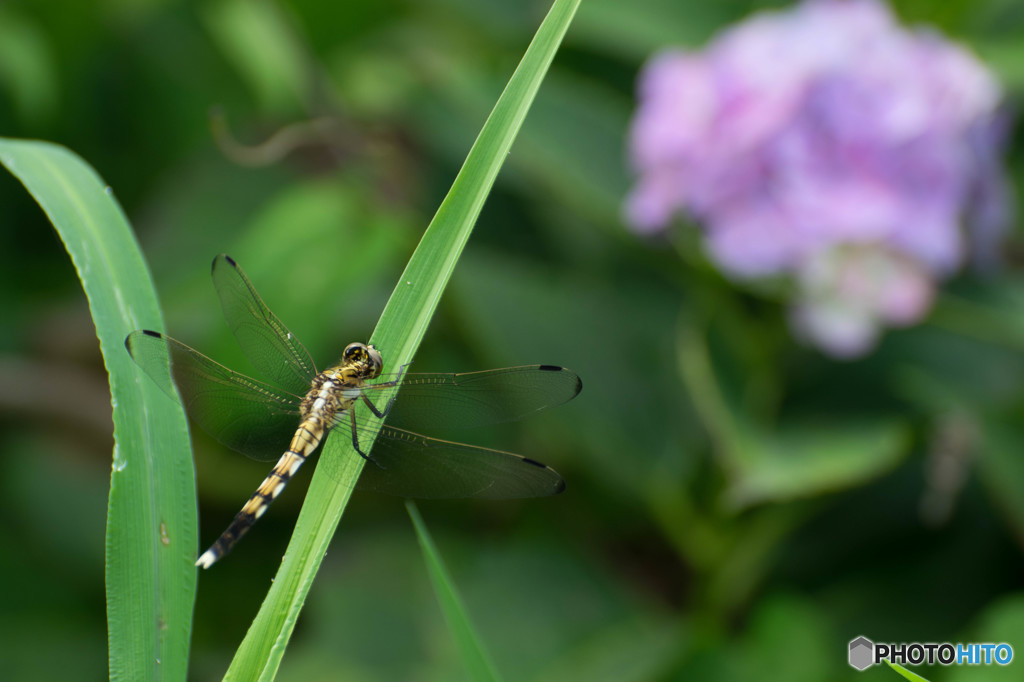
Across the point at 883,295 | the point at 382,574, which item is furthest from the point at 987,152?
the point at 382,574

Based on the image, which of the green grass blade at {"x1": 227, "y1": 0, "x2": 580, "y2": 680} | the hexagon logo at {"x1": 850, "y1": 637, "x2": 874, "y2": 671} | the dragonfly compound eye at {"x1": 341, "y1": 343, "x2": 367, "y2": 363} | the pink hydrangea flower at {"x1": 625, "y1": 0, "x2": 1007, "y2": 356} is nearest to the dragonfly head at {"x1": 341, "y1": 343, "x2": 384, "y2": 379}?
the dragonfly compound eye at {"x1": 341, "y1": 343, "x2": 367, "y2": 363}

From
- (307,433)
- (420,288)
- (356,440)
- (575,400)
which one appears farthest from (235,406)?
(575,400)

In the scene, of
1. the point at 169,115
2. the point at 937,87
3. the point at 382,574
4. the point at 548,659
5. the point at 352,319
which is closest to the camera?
the point at 937,87

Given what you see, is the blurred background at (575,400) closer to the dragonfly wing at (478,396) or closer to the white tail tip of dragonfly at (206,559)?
the dragonfly wing at (478,396)

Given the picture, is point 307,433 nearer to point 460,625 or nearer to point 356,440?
point 356,440

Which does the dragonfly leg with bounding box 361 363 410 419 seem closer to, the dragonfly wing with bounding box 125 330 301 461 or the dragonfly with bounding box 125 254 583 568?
the dragonfly with bounding box 125 254 583 568

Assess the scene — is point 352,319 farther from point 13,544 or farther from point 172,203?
point 13,544
